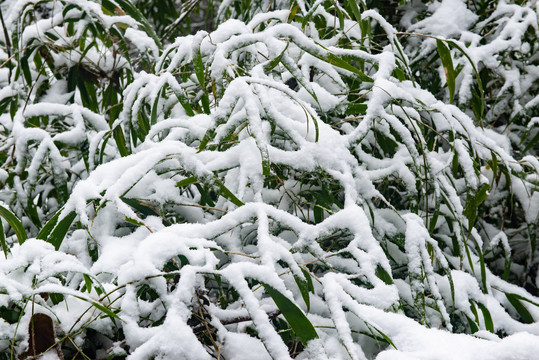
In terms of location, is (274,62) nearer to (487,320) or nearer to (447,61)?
(447,61)

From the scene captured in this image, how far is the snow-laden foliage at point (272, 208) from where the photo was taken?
562 mm

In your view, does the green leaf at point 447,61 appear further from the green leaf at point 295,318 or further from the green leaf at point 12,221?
the green leaf at point 12,221

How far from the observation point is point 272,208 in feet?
2.15

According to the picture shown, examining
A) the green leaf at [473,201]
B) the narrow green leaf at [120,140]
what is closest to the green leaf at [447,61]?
the green leaf at [473,201]

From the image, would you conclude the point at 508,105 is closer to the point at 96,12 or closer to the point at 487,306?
the point at 487,306

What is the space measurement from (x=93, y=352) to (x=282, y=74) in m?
0.56

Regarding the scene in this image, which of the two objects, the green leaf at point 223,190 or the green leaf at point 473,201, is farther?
the green leaf at point 473,201

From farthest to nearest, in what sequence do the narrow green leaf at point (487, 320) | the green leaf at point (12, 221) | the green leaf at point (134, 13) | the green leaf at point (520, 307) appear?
the green leaf at point (134, 13) < the green leaf at point (520, 307) < the narrow green leaf at point (487, 320) < the green leaf at point (12, 221)

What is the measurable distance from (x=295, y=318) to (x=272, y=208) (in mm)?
158

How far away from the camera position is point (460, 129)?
2.82ft

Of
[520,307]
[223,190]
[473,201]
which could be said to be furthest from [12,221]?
[520,307]

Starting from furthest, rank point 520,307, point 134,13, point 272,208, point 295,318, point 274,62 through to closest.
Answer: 1. point 134,13
2. point 520,307
3. point 274,62
4. point 272,208
5. point 295,318

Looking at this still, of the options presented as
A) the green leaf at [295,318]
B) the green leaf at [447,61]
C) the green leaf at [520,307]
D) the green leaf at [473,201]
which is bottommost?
the green leaf at [520,307]

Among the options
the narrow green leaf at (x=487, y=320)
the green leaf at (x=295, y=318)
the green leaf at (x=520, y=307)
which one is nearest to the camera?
the green leaf at (x=295, y=318)
